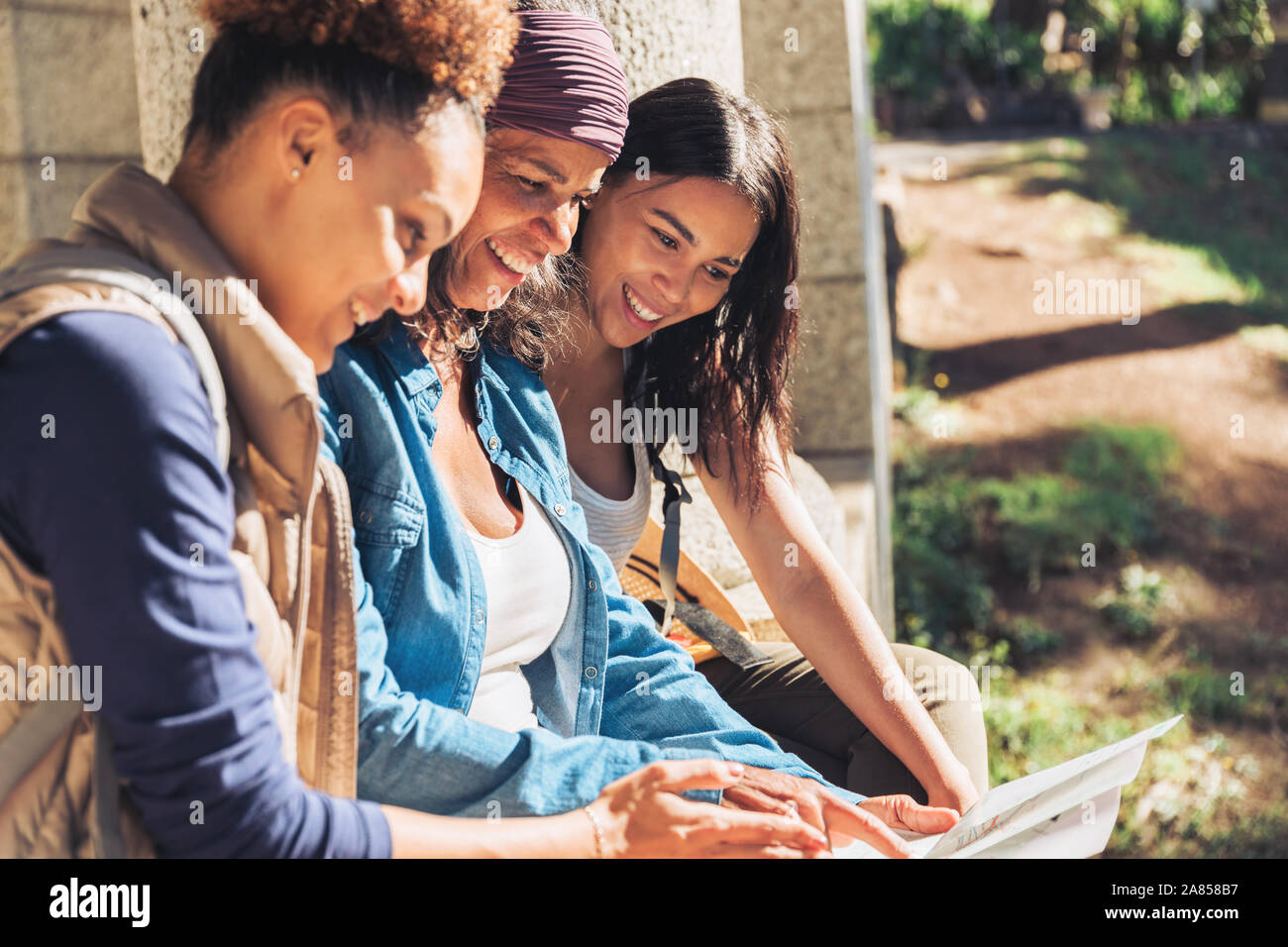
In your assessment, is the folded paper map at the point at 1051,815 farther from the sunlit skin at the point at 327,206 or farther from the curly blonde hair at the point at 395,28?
the curly blonde hair at the point at 395,28

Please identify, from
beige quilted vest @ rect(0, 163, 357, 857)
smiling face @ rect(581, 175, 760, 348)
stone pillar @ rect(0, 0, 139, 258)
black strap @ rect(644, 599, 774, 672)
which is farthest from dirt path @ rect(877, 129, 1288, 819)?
beige quilted vest @ rect(0, 163, 357, 857)

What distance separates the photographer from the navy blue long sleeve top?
1162mm

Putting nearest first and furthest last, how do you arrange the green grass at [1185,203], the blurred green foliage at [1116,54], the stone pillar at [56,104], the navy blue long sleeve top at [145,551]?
1. the navy blue long sleeve top at [145,551]
2. the stone pillar at [56,104]
3. the green grass at [1185,203]
4. the blurred green foliage at [1116,54]

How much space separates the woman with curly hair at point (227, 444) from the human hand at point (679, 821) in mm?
73

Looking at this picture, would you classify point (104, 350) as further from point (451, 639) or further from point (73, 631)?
point (451, 639)

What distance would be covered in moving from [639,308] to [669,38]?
1.16 metres

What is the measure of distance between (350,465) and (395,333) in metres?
0.25

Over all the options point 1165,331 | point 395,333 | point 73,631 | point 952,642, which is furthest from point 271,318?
point 1165,331

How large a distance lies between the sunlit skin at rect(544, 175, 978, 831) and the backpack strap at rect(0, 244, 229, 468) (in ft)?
4.27

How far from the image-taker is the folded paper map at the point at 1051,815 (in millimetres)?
1813
